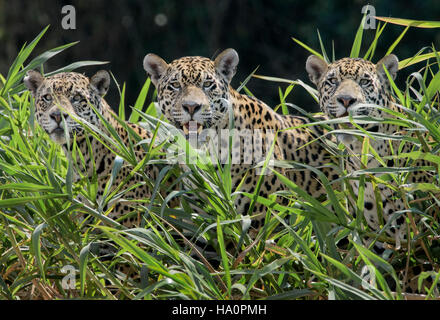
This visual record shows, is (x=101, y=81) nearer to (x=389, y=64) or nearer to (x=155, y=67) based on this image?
(x=155, y=67)

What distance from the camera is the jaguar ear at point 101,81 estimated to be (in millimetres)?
3979

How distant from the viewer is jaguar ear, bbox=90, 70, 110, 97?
13.1ft

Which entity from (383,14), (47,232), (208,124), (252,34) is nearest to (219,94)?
(208,124)

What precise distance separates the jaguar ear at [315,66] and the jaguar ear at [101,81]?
874mm

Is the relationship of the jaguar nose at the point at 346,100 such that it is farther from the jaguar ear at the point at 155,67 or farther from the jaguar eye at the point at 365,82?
the jaguar ear at the point at 155,67

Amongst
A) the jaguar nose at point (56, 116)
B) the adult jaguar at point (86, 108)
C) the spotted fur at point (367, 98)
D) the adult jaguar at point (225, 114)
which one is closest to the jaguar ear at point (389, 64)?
the spotted fur at point (367, 98)

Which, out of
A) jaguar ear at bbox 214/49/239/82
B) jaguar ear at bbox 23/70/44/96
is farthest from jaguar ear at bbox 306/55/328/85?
jaguar ear at bbox 23/70/44/96

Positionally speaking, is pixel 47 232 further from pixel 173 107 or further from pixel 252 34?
pixel 252 34

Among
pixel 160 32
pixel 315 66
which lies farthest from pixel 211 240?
pixel 160 32

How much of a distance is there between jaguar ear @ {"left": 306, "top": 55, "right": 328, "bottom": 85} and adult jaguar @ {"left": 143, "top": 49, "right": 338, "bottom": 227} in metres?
0.21

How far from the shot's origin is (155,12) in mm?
10359

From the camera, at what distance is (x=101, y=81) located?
159 inches

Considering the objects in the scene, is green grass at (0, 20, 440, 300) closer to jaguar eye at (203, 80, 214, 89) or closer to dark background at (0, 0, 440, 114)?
jaguar eye at (203, 80, 214, 89)
